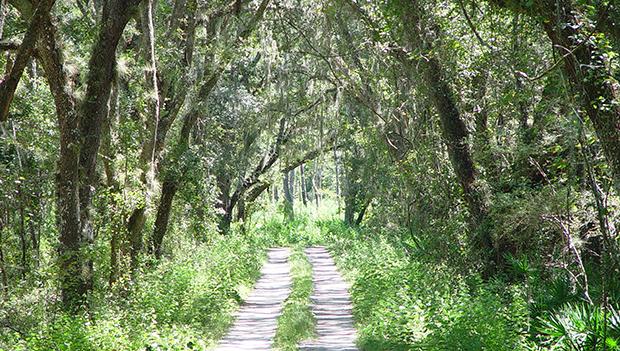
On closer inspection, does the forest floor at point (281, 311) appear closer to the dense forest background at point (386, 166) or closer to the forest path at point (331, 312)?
the forest path at point (331, 312)

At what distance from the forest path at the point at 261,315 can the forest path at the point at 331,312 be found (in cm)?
74

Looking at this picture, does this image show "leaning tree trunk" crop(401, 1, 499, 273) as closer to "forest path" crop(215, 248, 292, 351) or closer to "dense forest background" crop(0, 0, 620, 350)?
"dense forest background" crop(0, 0, 620, 350)

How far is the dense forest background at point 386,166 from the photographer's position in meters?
8.32

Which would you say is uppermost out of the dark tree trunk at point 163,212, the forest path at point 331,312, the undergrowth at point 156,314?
the dark tree trunk at point 163,212

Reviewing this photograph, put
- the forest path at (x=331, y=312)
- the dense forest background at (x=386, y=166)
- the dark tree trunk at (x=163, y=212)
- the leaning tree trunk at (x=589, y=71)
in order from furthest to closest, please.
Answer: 1. the dark tree trunk at (x=163, y=212)
2. the forest path at (x=331, y=312)
3. the dense forest background at (x=386, y=166)
4. the leaning tree trunk at (x=589, y=71)

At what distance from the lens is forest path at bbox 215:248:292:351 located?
474 inches

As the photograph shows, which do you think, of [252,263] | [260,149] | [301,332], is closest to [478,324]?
[301,332]

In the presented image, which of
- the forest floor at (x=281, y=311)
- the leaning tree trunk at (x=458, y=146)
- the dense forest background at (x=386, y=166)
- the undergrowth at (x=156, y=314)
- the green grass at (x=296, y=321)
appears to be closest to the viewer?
the dense forest background at (x=386, y=166)

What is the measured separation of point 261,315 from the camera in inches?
590

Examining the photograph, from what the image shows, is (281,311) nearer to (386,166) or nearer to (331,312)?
(331,312)

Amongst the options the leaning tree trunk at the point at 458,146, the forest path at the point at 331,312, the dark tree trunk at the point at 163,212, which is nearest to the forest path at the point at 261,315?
the forest path at the point at 331,312

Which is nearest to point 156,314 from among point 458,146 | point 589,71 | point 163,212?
point 458,146

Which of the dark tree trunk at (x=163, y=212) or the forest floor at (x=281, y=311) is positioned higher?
the dark tree trunk at (x=163, y=212)

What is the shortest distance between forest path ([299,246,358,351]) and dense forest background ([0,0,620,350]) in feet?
1.30
